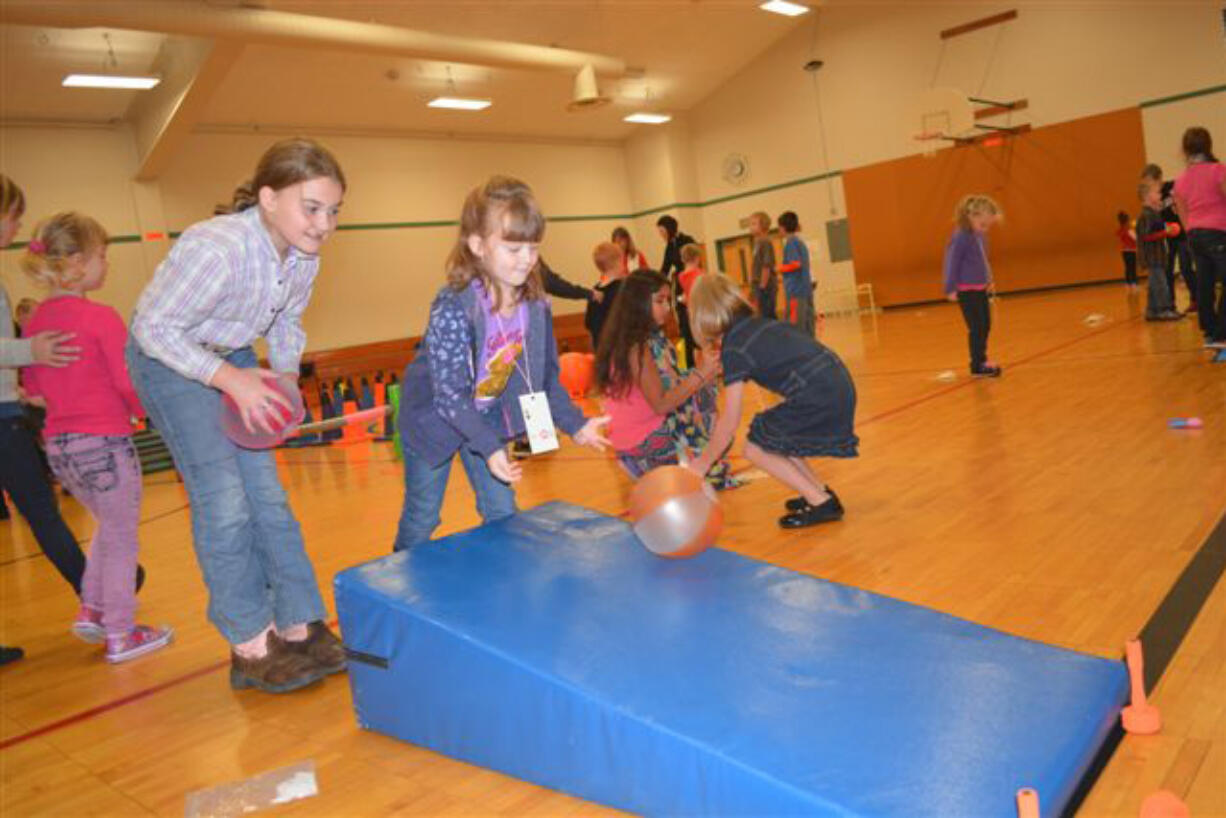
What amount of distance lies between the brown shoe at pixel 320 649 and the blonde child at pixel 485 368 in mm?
325

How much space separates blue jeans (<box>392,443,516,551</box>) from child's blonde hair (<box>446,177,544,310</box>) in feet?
1.65

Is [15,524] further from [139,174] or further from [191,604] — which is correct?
[139,174]

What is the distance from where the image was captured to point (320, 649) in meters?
2.43

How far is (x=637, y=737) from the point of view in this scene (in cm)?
149

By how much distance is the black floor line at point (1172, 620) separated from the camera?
4.93 feet

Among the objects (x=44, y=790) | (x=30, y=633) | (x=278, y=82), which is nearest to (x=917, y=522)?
(x=44, y=790)

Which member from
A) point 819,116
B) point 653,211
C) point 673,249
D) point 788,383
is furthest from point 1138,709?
point 653,211

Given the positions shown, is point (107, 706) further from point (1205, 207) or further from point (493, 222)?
point (1205, 207)

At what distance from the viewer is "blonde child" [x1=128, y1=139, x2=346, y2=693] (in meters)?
2.05

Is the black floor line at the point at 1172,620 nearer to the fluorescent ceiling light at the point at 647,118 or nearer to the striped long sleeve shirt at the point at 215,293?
the striped long sleeve shirt at the point at 215,293

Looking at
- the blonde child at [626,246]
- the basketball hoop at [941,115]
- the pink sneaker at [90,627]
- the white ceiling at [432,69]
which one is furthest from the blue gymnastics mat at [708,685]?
the basketball hoop at [941,115]

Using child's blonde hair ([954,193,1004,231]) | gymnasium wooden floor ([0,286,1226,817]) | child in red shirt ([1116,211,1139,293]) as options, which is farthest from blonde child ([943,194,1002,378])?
child in red shirt ([1116,211,1139,293])

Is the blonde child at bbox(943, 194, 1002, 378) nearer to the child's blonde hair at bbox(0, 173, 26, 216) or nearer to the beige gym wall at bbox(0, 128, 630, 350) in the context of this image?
the child's blonde hair at bbox(0, 173, 26, 216)

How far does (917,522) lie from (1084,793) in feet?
5.54
